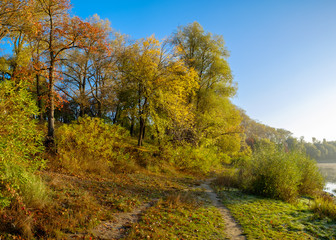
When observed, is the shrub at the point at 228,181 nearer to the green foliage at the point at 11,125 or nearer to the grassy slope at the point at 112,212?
the grassy slope at the point at 112,212

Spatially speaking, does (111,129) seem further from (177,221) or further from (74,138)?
(177,221)

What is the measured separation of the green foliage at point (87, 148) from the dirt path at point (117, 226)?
5.21 m

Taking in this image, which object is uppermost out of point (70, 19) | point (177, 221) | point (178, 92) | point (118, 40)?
point (118, 40)

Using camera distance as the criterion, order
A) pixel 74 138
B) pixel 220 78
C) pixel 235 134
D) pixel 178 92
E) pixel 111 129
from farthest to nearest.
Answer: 1. pixel 220 78
2. pixel 235 134
3. pixel 178 92
4. pixel 111 129
5. pixel 74 138

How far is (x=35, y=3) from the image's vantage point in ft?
35.4

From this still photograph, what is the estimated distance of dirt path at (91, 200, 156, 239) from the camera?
5.22 meters

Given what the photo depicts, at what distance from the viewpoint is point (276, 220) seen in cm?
804

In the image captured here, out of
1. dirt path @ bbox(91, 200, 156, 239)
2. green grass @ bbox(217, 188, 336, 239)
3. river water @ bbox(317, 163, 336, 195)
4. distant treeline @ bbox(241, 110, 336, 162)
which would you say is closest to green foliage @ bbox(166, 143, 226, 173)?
green grass @ bbox(217, 188, 336, 239)

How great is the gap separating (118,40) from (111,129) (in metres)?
13.4

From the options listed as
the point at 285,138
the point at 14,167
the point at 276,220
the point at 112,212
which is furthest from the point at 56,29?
the point at 285,138

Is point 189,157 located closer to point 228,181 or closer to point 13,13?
point 228,181

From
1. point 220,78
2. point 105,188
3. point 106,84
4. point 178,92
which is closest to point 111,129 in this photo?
point 105,188

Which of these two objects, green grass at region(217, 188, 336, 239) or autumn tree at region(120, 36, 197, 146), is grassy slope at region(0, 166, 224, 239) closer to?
green grass at region(217, 188, 336, 239)

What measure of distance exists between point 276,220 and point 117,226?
20.7ft
